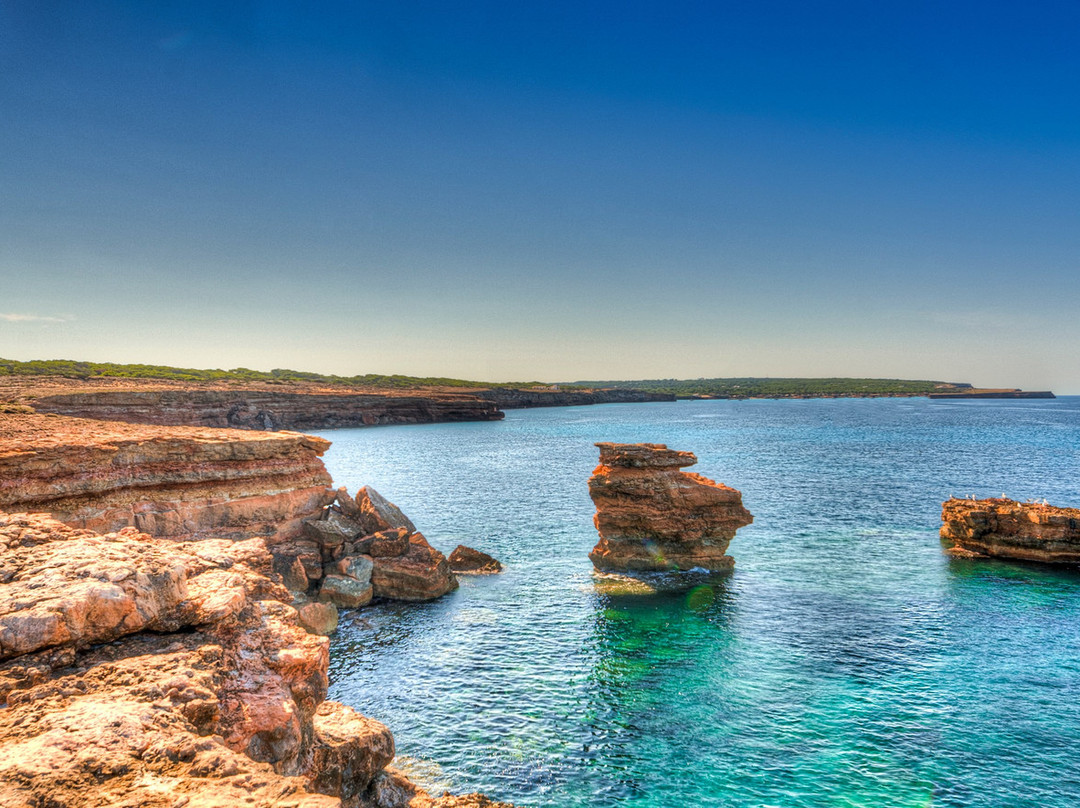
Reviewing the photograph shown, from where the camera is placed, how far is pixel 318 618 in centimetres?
2550

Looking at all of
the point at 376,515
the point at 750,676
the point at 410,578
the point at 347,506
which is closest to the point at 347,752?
the point at 750,676

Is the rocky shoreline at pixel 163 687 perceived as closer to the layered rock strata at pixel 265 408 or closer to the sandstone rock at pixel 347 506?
the sandstone rock at pixel 347 506

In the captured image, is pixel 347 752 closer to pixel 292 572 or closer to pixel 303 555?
pixel 292 572

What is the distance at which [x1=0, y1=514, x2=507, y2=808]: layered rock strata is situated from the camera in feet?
18.5

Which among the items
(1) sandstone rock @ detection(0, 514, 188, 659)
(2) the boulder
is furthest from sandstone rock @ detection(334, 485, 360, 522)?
(1) sandstone rock @ detection(0, 514, 188, 659)

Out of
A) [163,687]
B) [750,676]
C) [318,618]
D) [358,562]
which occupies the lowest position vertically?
[750,676]

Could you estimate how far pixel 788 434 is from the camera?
414 feet

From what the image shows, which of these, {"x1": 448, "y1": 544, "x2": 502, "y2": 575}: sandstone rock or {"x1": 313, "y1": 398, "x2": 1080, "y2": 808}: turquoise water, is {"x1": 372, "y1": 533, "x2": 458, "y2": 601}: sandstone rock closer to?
{"x1": 313, "y1": 398, "x2": 1080, "y2": 808}: turquoise water

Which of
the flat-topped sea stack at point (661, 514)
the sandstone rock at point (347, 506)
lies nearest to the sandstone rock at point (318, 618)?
the sandstone rock at point (347, 506)

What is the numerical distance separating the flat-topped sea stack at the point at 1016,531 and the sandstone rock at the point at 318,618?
36.1 meters

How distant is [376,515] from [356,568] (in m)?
3.82

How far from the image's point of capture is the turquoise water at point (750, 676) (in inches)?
626

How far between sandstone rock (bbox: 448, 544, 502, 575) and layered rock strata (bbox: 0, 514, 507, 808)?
2330 centimetres

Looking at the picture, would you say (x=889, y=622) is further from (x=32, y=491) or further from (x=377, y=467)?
(x=377, y=467)
